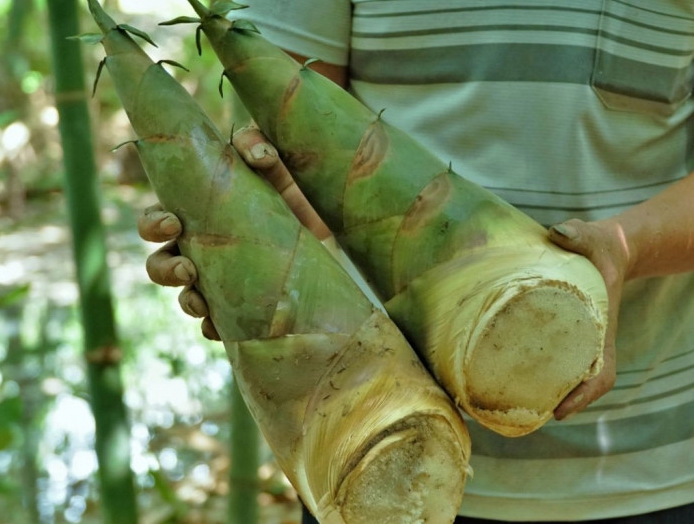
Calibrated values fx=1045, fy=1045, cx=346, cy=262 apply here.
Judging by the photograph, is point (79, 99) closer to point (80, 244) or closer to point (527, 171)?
point (80, 244)

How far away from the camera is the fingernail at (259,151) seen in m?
0.91

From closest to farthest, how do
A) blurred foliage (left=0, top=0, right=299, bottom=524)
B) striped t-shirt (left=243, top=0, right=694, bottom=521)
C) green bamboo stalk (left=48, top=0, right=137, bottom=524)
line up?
1. striped t-shirt (left=243, top=0, right=694, bottom=521)
2. green bamboo stalk (left=48, top=0, right=137, bottom=524)
3. blurred foliage (left=0, top=0, right=299, bottom=524)

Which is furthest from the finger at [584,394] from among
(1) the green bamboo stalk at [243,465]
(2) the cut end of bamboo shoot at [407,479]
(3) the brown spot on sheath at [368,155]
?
(1) the green bamboo stalk at [243,465]

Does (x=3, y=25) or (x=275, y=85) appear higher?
(x=275, y=85)

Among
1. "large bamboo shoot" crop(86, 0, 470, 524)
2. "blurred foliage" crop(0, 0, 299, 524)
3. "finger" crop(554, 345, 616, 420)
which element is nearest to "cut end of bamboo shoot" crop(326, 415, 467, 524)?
"large bamboo shoot" crop(86, 0, 470, 524)

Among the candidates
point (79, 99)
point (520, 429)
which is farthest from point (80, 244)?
point (520, 429)

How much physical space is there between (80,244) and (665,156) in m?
0.81

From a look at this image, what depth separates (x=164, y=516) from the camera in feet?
7.09

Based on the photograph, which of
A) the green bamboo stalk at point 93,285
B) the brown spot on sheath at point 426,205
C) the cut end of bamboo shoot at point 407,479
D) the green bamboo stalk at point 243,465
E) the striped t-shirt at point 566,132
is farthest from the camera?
the green bamboo stalk at point 243,465

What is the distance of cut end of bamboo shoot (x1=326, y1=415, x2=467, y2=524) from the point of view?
734 mm

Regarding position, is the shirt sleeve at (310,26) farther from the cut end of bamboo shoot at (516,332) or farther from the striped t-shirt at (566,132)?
the cut end of bamboo shoot at (516,332)

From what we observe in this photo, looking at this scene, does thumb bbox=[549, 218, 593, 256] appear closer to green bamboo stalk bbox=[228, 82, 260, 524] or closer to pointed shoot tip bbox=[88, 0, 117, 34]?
pointed shoot tip bbox=[88, 0, 117, 34]

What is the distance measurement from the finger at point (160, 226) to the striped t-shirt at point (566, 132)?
0.92 feet

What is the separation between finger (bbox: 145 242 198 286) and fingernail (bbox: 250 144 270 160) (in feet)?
0.35
